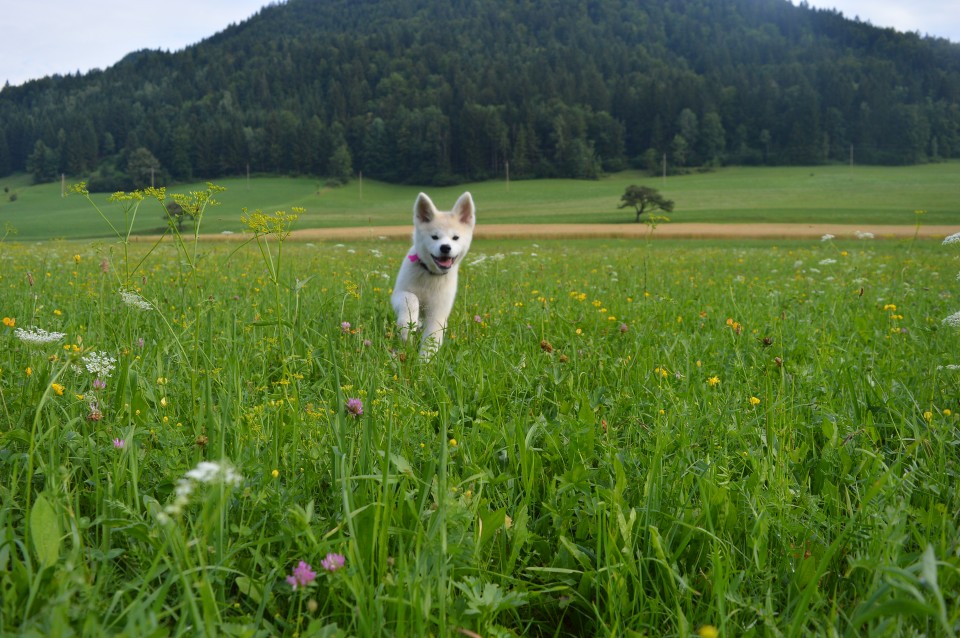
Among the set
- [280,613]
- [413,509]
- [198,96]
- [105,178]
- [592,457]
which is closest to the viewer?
[280,613]

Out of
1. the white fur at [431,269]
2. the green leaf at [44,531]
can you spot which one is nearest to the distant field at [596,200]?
the white fur at [431,269]

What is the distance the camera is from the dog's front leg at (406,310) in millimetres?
4930

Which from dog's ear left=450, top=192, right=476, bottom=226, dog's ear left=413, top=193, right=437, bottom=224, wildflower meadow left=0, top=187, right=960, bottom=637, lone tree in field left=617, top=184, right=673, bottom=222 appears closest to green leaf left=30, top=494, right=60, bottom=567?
wildflower meadow left=0, top=187, right=960, bottom=637

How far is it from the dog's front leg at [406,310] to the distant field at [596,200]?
37737 mm

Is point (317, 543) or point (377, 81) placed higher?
point (377, 81)

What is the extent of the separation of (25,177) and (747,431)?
123322 mm

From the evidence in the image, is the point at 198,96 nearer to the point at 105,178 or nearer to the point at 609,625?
the point at 105,178

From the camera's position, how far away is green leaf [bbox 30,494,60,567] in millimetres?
1449

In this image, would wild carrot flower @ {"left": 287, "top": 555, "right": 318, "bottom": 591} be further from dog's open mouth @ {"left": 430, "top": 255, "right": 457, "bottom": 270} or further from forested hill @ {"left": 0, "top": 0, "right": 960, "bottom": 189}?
forested hill @ {"left": 0, "top": 0, "right": 960, "bottom": 189}

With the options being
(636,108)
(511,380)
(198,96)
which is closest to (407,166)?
(636,108)

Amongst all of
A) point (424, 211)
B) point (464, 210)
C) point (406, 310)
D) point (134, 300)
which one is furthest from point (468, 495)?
point (464, 210)

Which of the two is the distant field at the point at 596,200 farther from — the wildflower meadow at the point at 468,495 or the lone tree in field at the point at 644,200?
the wildflower meadow at the point at 468,495

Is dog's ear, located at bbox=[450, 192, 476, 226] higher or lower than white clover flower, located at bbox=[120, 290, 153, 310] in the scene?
higher

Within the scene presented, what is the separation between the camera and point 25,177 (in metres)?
100
